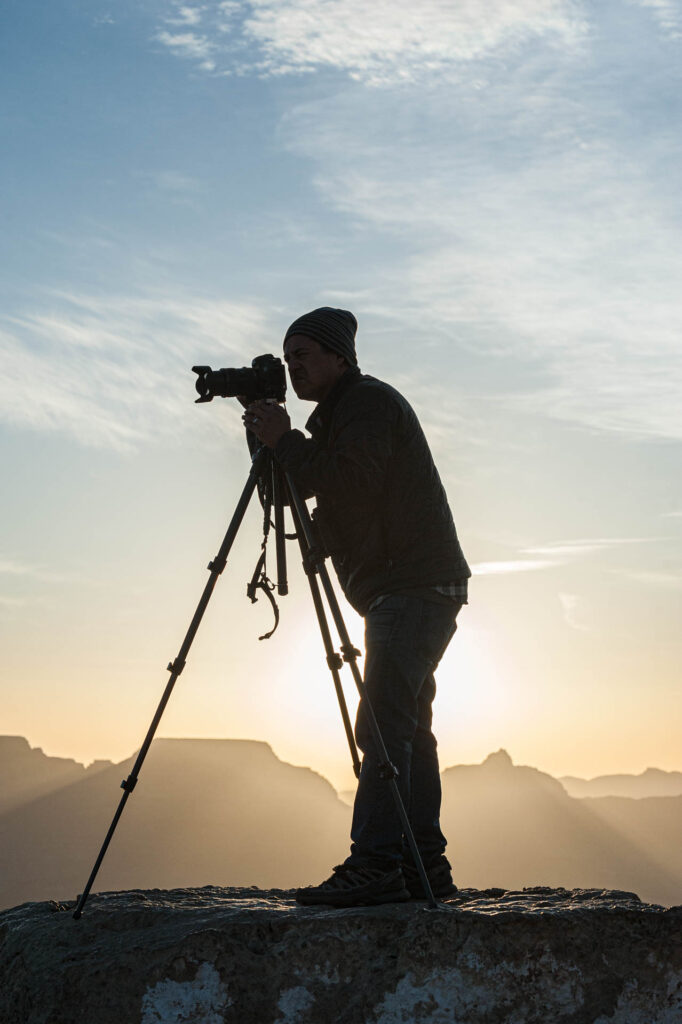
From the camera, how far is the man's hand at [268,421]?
16.1ft

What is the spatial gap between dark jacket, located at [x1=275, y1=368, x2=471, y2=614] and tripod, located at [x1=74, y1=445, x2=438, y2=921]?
0.18 metres

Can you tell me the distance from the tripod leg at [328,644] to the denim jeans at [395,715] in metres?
0.20

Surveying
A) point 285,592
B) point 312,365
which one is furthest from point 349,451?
point 285,592

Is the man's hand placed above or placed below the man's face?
below

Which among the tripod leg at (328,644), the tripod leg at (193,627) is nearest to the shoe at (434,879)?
the tripod leg at (328,644)

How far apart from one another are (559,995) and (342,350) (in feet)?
10.4

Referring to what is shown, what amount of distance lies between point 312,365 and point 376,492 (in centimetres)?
78

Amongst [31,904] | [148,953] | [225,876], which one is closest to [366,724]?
[148,953]

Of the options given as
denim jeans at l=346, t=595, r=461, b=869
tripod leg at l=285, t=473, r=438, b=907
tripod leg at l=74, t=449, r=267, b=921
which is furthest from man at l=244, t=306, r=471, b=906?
tripod leg at l=74, t=449, r=267, b=921

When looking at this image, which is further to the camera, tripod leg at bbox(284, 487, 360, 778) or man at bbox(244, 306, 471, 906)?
tripod leg at bbox(284, 487, 360, 778)

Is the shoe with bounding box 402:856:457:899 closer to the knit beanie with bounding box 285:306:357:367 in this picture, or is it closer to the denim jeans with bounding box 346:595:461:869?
the denim jeans with bounding box 346:595:461:869

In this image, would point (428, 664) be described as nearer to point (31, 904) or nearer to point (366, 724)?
point (366, 724)

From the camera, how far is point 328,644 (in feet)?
16.2

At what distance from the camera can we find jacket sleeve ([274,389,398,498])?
4.60 meters
